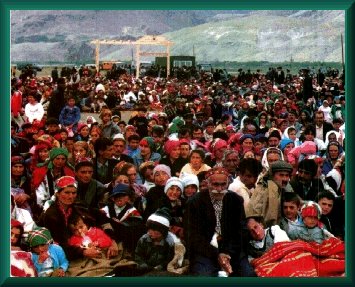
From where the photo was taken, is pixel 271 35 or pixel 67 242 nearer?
Result: pixel 67 242

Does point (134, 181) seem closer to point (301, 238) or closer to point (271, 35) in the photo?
point (301, 238)

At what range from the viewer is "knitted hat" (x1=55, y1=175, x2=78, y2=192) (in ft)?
25.7

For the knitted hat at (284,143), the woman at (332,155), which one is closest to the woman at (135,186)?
the knitted hat at (284,143)

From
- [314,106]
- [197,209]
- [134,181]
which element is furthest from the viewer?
[314,106]

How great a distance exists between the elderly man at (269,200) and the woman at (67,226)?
4.89 ft

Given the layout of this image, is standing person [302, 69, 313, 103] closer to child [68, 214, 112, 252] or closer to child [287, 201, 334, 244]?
child [287, 201, 334, 244]

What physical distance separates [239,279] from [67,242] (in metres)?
1.80

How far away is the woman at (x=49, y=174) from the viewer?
8070 mm

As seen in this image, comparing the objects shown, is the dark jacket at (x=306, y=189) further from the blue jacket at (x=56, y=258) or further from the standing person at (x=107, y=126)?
the blue jacket at (x=56, y=258)

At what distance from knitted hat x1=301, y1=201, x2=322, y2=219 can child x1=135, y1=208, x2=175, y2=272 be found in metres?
1.36

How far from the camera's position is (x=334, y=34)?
27.7 ft

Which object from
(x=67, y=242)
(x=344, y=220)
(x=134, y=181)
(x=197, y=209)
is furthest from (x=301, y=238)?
(x=67, y=242)

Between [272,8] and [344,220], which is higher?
[272,8]

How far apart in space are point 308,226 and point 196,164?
1442 millimetres
